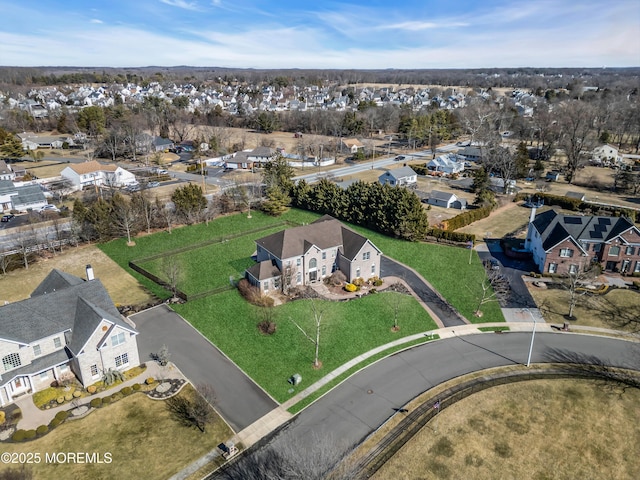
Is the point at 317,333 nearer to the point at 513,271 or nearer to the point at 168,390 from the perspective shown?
the point at 168,390

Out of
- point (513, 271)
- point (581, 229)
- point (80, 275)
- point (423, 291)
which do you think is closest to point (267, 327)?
point (423, 291)

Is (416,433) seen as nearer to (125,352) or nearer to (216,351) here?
(216,351)

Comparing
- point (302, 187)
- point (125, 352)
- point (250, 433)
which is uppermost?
point (302, 187)

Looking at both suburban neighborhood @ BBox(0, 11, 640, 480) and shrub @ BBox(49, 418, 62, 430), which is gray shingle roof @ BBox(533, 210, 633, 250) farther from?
shrub @ BBox(49, 418, 62, 430)

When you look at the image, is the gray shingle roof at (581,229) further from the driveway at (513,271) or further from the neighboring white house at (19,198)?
the neighboring white house at (19,198)

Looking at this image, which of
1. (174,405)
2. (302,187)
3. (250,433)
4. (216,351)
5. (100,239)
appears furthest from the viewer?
(302,187)

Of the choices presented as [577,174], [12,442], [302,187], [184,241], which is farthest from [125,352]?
[577,174]
